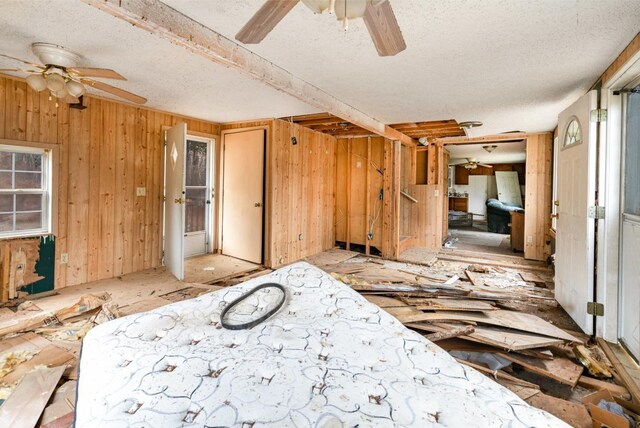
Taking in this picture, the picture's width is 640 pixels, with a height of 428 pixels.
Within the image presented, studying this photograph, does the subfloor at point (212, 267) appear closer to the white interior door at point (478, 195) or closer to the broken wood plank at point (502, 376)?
the broken wood plank at point (502, 376)

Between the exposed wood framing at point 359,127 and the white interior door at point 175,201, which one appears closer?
the white interior door at point 175,201

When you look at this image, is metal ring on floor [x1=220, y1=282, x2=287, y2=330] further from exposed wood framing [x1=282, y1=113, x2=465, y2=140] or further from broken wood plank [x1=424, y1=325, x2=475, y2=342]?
exposed wood framing [x1=282, y1=113, x2=465, y2=140]

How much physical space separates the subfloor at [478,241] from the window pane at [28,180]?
655 centimetres

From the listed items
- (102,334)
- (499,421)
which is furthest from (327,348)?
(102,334)

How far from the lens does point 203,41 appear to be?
2.06 m

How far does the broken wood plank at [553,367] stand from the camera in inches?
84.2

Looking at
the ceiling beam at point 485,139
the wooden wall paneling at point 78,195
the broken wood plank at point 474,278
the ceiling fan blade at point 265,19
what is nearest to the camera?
the ceiling fan blade at point 265,19

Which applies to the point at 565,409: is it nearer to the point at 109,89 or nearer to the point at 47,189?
the point at 109,89

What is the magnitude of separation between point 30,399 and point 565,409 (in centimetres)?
295

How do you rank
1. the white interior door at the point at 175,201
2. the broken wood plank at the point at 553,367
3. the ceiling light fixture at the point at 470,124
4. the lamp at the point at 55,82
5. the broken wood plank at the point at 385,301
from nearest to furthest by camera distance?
the broken wood plank at the point at 553,367
the lamp at the point at 55,82
the broken wood plank at the point at 385,301
the white interior door at the point at 175,201
the ceiling light fixture at the point at 470,124


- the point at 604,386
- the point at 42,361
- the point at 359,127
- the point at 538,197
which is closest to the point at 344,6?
the point at 604,386

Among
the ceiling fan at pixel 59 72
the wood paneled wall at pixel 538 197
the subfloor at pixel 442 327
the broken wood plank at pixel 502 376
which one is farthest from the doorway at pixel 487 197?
the ceiling fan at pixel 59 72

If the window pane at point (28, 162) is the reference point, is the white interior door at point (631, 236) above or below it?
below

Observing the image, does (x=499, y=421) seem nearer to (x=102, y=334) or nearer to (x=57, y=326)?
(x=102, y=334)
